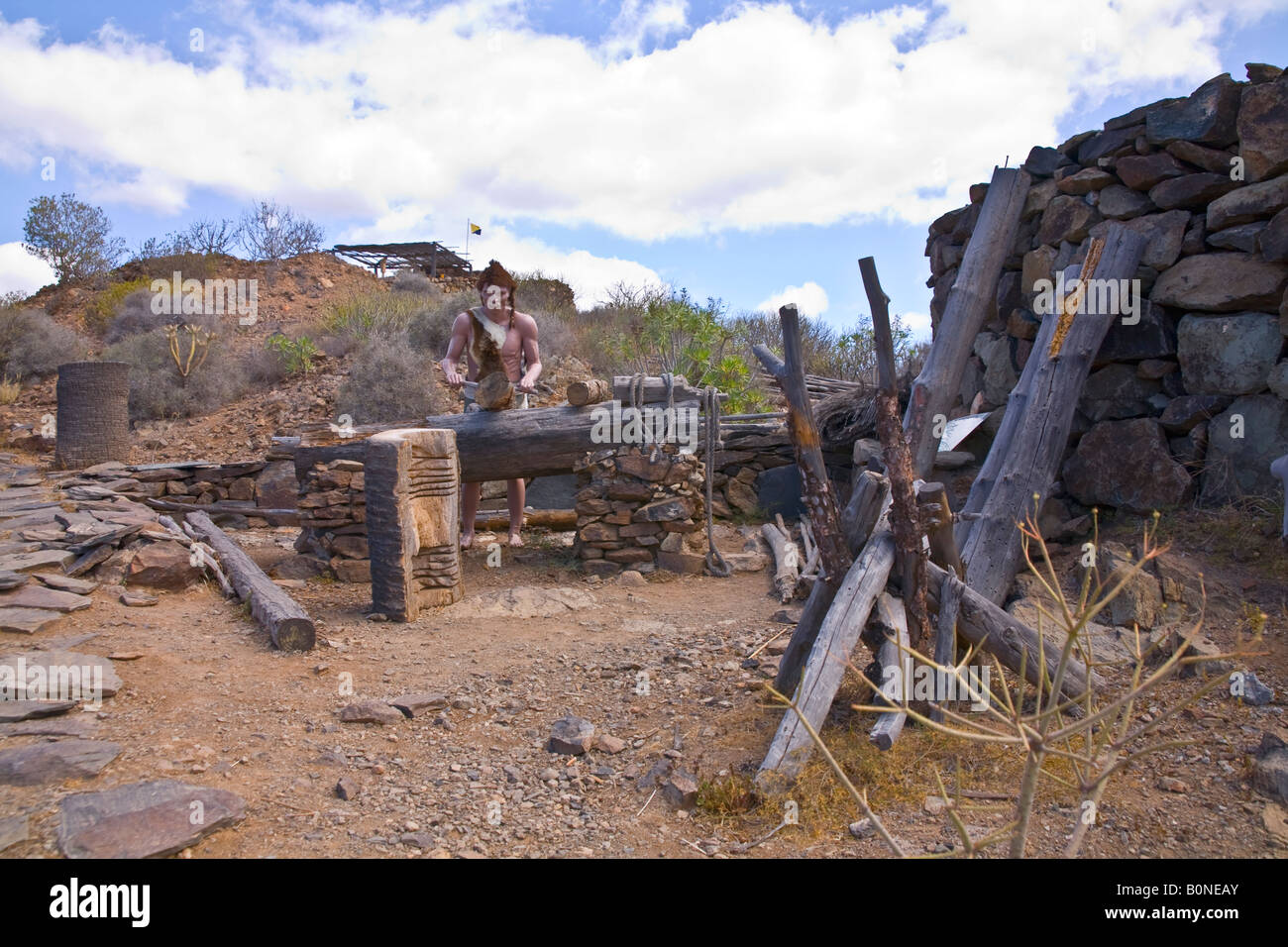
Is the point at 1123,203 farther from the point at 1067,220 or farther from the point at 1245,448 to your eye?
the point at 1245,448

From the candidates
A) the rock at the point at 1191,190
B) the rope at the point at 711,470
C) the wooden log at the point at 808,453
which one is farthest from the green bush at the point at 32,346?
the rock at the point at 1191,190

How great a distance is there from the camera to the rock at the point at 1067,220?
601 centimetres

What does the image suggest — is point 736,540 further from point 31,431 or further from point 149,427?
point 31,431


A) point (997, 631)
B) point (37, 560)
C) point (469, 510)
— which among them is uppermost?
point (469, 510)

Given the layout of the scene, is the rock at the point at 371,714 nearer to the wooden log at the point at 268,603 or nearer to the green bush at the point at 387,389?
the wooden log at the point at 268,603

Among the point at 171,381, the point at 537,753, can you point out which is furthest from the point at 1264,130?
the point at 171,381

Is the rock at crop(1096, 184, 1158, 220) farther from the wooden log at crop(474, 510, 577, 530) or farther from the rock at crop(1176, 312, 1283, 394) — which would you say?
the wooden log at crop(474, 510, 577, 530)

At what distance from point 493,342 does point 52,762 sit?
4.37 meters

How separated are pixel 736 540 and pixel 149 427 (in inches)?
405

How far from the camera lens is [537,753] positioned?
3.72 meters

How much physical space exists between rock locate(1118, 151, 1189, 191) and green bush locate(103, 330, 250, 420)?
13399 mm

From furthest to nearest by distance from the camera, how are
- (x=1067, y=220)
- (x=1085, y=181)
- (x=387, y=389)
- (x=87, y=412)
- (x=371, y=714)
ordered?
(x=387, y=389) → (x=87, y=412) → (x=1067, y=220) → (x=1085, y=181) → (x=371, y=714)

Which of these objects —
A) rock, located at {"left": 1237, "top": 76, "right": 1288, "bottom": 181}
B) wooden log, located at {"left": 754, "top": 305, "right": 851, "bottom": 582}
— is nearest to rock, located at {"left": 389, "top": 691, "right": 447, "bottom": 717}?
wooden log, located at {"left": 754, "top": 305, "right": 851, "bottom": 582}

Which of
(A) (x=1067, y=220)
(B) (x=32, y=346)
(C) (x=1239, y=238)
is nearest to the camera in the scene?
(C) (x=1239, y=238)
